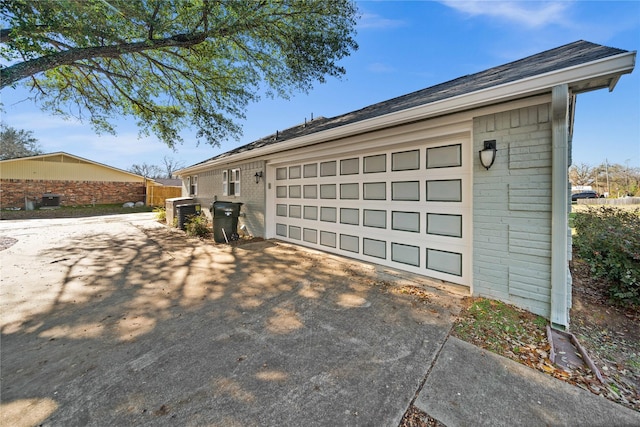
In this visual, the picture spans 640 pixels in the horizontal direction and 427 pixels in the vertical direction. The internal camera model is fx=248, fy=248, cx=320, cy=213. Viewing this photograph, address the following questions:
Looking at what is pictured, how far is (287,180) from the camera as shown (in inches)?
296

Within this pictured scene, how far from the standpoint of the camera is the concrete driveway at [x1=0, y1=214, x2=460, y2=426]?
189cm

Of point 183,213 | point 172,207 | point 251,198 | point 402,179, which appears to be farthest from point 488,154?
point 172,207

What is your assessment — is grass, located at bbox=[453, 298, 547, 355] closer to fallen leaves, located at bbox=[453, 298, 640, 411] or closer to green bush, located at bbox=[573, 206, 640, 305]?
fallen leaves, located at bbox=[453, 298, 640, 411]

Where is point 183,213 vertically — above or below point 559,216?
below

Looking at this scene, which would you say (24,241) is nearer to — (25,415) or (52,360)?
(52,360)

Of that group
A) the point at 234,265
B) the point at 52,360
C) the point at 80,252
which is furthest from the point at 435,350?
the point at 80,252

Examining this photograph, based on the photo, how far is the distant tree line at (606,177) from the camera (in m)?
33.3

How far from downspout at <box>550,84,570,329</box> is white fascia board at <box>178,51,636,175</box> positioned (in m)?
0.18

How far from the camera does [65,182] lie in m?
20.2

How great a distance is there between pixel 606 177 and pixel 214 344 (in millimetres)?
55532

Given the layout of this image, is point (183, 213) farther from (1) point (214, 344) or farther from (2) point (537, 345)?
(2) point (537, 345)

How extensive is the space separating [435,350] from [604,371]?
147cm

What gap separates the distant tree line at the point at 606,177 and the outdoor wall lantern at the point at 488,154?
42.7m

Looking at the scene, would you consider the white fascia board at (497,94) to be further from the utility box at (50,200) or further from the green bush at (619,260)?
the utility box at (50,200)
